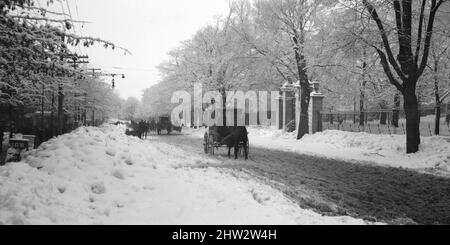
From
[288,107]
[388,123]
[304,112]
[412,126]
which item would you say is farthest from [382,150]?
[288,107]

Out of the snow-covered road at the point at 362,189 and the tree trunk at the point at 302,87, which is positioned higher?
the tree trunk at the point at 302,87

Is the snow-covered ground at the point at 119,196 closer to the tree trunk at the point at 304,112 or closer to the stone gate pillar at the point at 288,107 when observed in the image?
the tree trunk at the point at 304,112

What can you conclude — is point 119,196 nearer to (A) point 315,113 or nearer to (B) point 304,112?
(B) point 304,112

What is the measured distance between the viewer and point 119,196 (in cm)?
620

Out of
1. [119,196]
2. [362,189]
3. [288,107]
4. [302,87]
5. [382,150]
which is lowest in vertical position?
[362,189]

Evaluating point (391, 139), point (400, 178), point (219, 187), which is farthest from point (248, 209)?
point (391, 139)

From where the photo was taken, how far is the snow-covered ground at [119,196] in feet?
16.9

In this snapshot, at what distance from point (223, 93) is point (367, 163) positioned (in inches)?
1090

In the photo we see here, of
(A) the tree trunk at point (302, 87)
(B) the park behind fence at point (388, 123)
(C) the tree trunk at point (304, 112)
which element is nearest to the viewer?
(B) the park behind fence at point (388, 123)

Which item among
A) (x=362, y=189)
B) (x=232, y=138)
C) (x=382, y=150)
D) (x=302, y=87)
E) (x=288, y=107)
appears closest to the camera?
(x=362, y=189)

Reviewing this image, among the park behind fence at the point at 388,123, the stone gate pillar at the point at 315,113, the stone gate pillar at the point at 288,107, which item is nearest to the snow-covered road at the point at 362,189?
the park behind fence at the point at 388,123

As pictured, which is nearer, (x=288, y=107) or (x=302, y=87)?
(x=302, y=87)

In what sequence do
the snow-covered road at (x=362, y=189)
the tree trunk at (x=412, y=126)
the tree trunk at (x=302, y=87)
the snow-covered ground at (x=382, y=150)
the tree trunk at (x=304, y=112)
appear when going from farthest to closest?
the tree trunk at (x=304, y=112) < the tree trunk at (x=302, y=87) < the tree trunk at (x=412, y=126) < the snow-covered ground at (x=382, y=150) < the snow-covered road at (x=362, y=189)

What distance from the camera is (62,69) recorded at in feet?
26.2
